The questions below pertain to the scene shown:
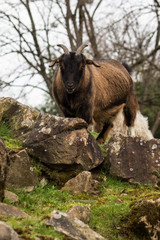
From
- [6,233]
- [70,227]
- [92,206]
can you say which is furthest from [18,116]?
[6,233]

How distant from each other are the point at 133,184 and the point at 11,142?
229cm

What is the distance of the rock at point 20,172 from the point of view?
5328 mm

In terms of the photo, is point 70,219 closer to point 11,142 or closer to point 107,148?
point 11,142

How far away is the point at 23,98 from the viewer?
1798 cm

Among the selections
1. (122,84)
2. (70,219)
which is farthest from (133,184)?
(122,84)

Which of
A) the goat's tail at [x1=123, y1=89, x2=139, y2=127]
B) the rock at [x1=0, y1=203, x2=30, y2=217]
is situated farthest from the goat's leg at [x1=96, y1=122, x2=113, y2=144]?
the rock at [x1=0, y1=203, x2=30, y2=217]

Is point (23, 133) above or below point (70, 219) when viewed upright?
above

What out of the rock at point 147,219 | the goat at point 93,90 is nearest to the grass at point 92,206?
the rock at point 147,219

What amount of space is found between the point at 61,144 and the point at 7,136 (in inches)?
51.7

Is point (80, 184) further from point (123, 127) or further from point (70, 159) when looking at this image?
point (123, 127)

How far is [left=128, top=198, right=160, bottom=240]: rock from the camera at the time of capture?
424 cm

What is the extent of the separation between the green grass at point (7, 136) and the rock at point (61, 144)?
0.37 feet

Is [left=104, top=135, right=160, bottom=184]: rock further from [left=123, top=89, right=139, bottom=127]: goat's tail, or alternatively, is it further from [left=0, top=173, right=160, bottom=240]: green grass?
[left=123, top=89, right=139, bottom=127]: goat's tail

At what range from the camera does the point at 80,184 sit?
5711 millimetres
